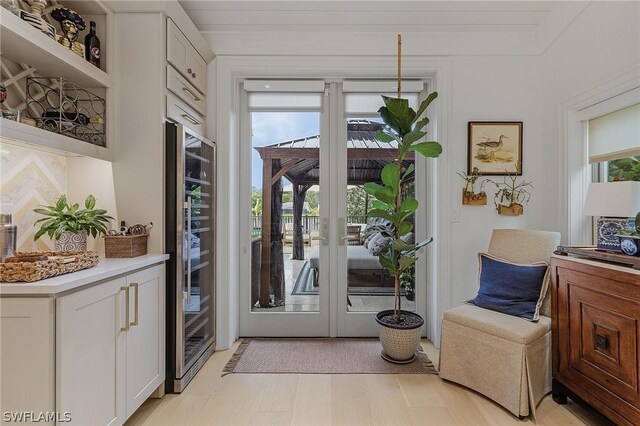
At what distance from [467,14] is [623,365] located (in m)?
2.63

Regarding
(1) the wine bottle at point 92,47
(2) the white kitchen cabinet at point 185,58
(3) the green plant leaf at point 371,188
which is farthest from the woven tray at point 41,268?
(3) the green plant leaf at point 371,188

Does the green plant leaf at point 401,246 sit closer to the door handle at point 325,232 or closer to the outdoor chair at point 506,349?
the outdoor chair at point 506,349

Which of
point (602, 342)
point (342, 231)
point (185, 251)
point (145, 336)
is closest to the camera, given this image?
point (602, 342)

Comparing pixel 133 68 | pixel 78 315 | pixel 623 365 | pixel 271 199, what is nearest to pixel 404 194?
pixel 271 199

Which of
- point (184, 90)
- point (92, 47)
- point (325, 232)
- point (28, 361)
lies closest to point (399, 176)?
point (325, 232)

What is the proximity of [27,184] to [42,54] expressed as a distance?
718 millimetres

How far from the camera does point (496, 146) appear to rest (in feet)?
9.11

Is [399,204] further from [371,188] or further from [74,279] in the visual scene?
[74,279]

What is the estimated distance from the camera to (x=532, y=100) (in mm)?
2793

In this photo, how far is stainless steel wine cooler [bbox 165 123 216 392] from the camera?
2.07m

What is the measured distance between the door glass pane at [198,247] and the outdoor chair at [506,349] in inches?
72.0

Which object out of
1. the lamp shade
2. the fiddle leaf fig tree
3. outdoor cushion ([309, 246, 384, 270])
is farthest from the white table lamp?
outdoor cushion ([309, 246, 384, 270])

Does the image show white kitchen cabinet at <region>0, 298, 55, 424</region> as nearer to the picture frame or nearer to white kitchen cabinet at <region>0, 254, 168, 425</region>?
white kitchen cabinet at <region>0, 254, 168, 425</region>

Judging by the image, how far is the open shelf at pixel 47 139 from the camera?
1.39m
